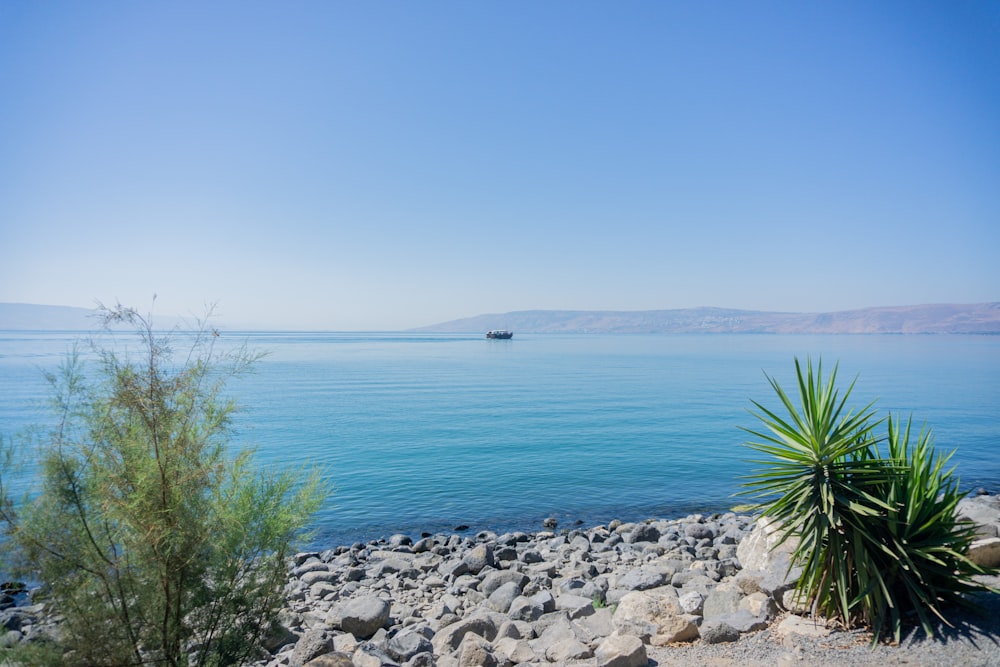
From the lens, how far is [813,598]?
283 inches

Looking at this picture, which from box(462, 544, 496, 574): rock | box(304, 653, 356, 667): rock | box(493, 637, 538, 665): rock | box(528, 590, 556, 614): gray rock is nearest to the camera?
box(304, 653, 356, 667): rock

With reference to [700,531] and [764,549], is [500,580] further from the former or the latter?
[700,531]

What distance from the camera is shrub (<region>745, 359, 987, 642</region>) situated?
6582mm

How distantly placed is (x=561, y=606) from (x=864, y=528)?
5063mm

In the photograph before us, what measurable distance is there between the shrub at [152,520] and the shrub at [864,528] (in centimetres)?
583

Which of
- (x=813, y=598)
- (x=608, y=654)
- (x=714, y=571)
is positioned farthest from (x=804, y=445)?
(x=714, y=571)

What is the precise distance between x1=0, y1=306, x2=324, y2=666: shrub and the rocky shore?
734 millimetres

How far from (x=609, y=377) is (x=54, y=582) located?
58321 millimetres

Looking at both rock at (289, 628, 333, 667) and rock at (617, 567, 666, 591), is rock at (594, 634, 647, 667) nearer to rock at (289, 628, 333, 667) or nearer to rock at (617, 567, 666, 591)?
rock at (289, 628, 333, 667)

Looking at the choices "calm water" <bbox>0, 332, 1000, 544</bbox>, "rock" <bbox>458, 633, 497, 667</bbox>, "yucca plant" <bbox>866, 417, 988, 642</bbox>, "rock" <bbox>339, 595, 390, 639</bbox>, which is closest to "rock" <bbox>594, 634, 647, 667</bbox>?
"rock" <bbox>458, 633, 497, 667</bbox>

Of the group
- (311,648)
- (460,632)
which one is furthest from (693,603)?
(311,648)

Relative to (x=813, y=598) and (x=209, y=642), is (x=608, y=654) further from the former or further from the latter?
(x=209, y=642)

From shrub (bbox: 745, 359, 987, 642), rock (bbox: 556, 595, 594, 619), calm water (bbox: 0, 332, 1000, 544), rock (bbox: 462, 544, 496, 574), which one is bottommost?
calm water (bbox: 0, 332, 1000, 544)

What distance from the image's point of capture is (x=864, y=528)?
6.80 m
